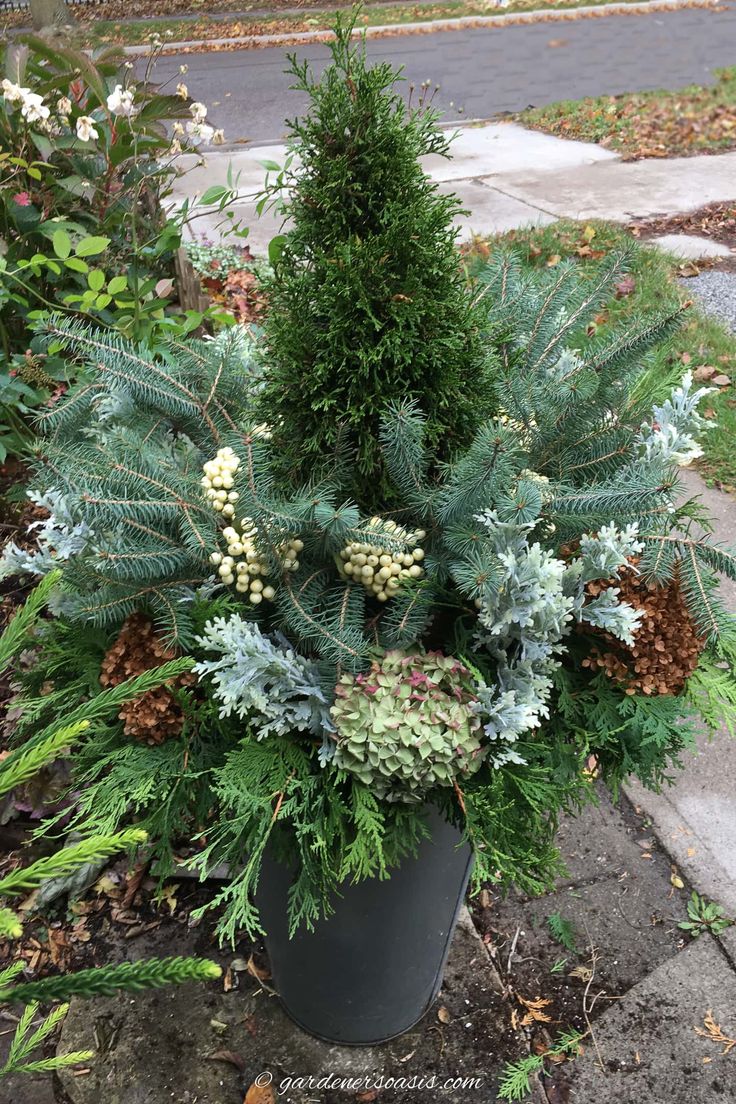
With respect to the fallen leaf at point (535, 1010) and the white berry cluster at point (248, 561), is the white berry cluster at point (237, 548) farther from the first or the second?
the fallen leaf at point (535, 1010)

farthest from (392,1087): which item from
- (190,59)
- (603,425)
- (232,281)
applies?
(190,59)

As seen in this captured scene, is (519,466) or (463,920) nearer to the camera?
(519,466)

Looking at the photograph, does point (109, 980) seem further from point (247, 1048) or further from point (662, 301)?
→ point (662, 301)

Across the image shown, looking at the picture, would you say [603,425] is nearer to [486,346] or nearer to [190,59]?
[486,346]

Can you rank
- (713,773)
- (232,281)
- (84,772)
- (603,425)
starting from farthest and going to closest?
(232,281) < (713,773) < (603,425) < (84,772)

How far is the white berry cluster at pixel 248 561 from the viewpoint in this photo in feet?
4.98

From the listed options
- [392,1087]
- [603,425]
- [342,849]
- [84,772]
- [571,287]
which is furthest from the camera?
[392,1087]

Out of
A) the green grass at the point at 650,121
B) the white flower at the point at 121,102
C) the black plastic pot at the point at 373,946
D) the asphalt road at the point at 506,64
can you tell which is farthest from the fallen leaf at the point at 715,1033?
the asphalt road at the point at 506,64

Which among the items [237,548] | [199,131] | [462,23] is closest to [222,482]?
[237,548]

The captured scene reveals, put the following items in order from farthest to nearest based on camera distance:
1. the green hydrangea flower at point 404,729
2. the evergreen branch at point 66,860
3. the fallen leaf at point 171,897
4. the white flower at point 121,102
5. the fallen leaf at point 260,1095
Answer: the white flower at point 121,102 < the fallen leaf at point 171,897 < the fallen leaf at point 260,1095 < the green hydrangea flower at point 404,729 < the evergreen branch at point 66,860

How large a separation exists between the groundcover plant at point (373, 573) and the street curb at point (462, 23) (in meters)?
13.9

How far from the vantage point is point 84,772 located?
1587 millimetres

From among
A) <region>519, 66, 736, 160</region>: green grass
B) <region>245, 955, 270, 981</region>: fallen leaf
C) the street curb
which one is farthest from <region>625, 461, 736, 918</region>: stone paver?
the street curb

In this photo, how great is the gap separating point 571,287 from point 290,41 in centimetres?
1466
